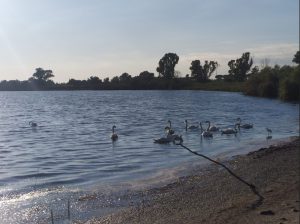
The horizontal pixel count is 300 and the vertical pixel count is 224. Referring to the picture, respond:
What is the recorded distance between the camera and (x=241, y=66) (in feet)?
533

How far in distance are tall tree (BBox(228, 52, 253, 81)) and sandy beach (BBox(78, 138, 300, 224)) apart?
147m

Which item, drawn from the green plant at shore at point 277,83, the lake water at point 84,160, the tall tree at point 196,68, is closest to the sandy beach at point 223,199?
the lake water at point 84,160

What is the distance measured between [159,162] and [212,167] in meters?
3.22

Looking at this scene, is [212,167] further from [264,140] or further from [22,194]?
[264,140]

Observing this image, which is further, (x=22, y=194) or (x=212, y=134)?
(x=212, y=134)

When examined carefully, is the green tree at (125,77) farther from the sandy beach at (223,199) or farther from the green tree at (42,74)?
the sandy beach at (223,199)

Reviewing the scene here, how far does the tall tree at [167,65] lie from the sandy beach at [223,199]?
504ft

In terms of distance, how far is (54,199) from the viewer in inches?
574

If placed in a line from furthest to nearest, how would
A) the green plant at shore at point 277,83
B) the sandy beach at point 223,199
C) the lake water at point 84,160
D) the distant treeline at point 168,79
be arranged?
the distant treeline at point 168,79, the green plant at shore at point 277,83, the lake water at point 84,160, the sandy beach at point 223,199

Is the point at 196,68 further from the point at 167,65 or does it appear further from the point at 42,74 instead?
the point at 42,74

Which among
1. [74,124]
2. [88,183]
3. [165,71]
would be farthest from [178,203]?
[165,71]

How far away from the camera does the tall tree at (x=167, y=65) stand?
170625 mm

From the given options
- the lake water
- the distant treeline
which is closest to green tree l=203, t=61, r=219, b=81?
the distant treeline

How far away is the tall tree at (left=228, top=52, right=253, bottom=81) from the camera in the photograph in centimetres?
16238
